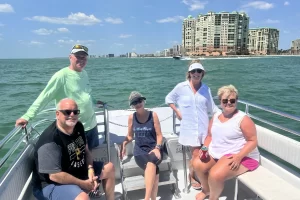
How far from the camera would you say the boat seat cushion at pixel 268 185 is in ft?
7.32

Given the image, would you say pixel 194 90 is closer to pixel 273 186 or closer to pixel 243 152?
pixel 243 152

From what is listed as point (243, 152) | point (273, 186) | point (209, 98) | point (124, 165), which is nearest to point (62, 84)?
point (124, 165)

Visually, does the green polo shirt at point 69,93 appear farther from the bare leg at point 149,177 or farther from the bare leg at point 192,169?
the bare leg at point 192,169

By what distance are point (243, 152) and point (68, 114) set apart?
1.74 m

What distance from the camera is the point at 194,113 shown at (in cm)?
288

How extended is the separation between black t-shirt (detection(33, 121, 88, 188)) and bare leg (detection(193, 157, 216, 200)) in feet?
3.98

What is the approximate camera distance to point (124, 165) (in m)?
2.99

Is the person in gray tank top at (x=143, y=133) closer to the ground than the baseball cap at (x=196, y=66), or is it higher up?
closer to the ground

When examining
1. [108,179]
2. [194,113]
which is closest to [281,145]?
[194,113]

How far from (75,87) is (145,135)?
98 centimetres

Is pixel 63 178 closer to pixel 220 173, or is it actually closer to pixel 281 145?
pixel 220 173

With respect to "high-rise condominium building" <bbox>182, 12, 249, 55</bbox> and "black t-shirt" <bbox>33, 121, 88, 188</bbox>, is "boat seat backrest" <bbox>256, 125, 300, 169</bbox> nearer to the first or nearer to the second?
"black t-shirt" <bbox>33, 121, 88, 188</bbox>

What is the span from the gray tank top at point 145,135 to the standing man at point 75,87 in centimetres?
53

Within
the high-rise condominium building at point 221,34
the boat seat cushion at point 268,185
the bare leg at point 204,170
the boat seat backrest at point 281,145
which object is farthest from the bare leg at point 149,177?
the high-rise condominium building at point 221,34
